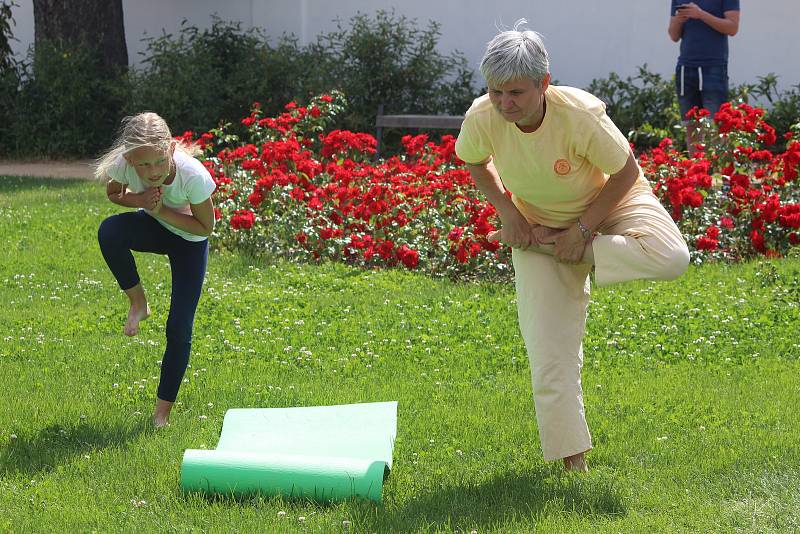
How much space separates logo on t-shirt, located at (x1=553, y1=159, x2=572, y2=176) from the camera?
13.3 feet

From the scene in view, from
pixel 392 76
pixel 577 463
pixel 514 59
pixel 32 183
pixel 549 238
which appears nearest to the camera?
pixel 514 59

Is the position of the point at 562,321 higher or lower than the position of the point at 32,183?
higher

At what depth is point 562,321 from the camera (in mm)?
4203

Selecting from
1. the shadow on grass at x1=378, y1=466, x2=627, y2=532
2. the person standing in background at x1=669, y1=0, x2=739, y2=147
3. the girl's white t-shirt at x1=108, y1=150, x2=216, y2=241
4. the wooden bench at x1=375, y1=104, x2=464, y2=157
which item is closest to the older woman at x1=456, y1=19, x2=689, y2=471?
the shadow on grass at x1=378, y1=466, x2=627, y2=532

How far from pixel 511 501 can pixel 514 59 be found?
1.67 m

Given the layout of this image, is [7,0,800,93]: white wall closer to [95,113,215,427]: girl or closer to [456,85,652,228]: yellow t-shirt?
[95,113,215,427]: girl

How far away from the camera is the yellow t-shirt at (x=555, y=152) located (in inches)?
156

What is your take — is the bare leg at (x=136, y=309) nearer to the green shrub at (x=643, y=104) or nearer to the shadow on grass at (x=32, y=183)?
the shadow on grass at (x=32, y=183)

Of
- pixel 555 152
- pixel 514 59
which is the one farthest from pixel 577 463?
pixel 514 59

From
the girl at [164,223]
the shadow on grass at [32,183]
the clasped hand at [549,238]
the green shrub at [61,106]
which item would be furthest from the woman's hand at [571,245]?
the green shrub at [61,106]

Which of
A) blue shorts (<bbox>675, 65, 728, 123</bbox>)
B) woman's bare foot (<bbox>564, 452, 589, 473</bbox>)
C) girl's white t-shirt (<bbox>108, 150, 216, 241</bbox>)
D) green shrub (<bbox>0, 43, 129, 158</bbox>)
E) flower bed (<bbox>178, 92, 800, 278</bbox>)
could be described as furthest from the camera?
green shrub (<bbox>0, 43, 129, 158</bbox>)

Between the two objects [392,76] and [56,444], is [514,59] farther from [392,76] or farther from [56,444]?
[392,76]

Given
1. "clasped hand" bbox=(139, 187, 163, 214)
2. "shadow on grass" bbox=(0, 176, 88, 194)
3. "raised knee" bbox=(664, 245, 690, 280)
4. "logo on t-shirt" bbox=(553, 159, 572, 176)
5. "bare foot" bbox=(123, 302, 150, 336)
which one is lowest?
"shadow on grass" bbox=(0, 176, 88, 194)

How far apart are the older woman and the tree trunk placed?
42.4 ft
